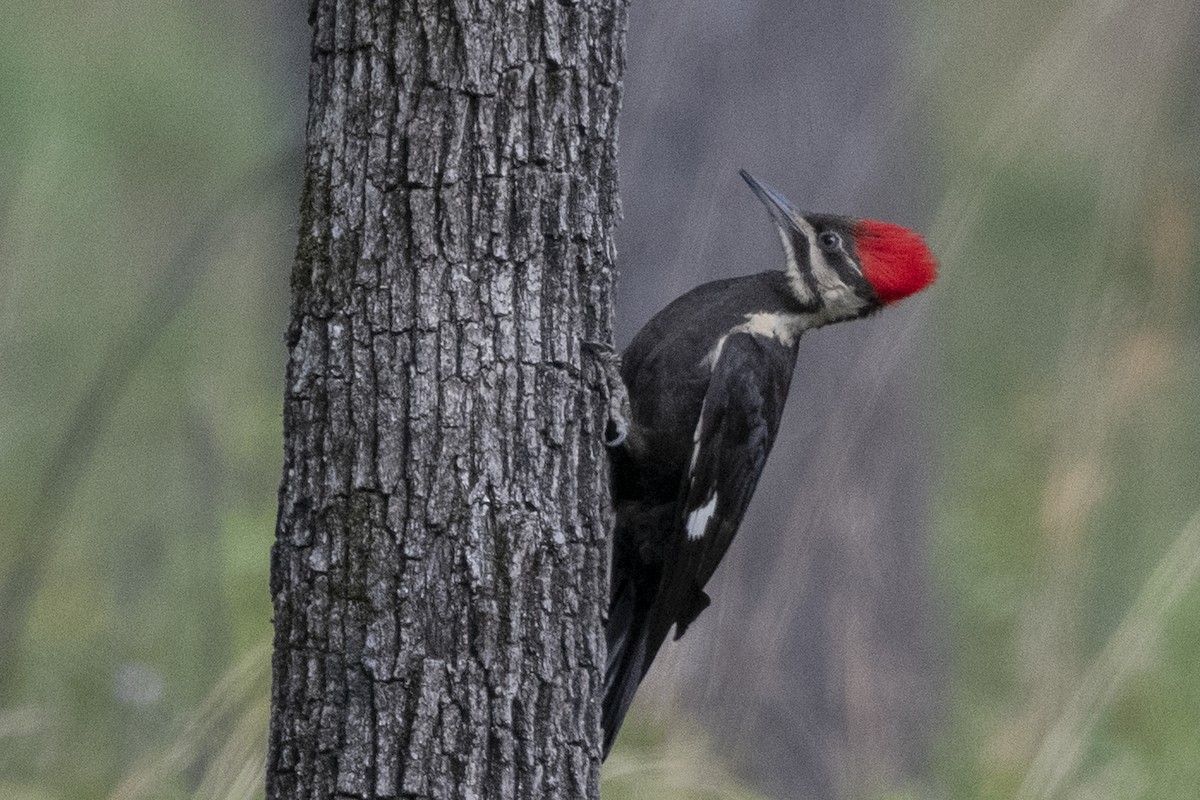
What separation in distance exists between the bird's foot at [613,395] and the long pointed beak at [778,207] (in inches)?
23.5

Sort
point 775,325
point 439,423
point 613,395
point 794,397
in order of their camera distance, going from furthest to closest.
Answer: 1. point 794,397
2. point 775,325
3. point 613,395
4. point 439,423

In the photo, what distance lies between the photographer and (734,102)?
3.38 meters

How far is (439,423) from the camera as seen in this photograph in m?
1.76

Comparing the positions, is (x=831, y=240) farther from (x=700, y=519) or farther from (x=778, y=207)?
(x=700, y=519)

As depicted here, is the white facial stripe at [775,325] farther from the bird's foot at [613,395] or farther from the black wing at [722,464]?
the bird's foot at [613,395]

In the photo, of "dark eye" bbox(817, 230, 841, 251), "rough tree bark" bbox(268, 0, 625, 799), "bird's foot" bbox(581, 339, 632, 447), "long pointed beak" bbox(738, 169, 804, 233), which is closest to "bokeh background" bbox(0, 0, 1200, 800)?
"long pointed beak" bbox(738, 169, 804, 233)

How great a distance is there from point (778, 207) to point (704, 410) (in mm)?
544

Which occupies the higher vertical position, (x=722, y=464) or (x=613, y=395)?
(x=613, y=395)

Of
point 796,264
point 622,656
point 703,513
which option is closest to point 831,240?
point 796,264

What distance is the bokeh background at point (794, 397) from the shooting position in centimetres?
303

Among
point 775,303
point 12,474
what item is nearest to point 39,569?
point 12,474

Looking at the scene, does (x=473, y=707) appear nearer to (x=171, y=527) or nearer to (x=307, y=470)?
(x=307, y=470)

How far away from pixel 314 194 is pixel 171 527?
1.47m

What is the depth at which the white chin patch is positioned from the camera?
259cm
